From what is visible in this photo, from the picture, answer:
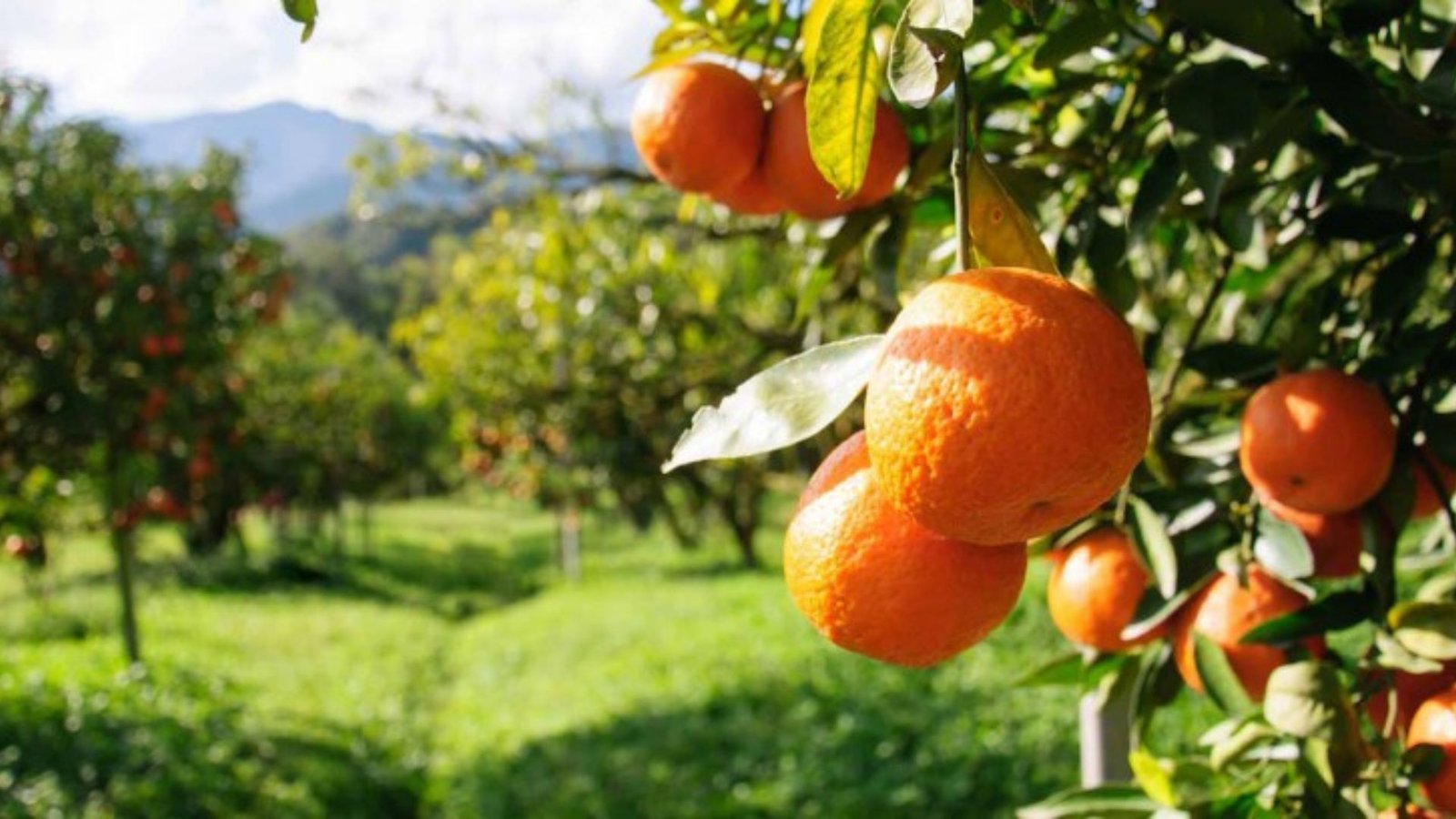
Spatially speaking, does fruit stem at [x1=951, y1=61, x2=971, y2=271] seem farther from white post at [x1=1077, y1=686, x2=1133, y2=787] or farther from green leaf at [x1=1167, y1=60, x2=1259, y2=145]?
white post at [x1=1077, y1=686, x2=1133, y2=787]

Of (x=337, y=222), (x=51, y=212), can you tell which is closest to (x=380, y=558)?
(x=51, y=212)

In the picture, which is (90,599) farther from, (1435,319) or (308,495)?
(1435,319)

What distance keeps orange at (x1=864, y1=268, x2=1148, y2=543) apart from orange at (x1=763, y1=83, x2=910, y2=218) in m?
0.28

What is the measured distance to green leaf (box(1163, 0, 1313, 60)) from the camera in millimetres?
654

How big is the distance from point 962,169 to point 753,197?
38 cm

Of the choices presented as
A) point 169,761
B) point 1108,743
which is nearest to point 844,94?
point 1108,743

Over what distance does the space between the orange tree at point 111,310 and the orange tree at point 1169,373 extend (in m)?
5.29

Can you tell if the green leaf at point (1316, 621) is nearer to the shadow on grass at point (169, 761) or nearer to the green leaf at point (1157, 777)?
the green leaf at point (1157, 777)

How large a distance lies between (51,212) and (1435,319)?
6.34m

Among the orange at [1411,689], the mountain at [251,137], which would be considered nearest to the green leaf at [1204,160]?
the orange at [1411,689]

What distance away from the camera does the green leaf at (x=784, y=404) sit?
506mm

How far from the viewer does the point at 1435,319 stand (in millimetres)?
1043

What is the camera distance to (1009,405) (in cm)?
46

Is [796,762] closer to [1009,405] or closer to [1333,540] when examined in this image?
[1333,540]
